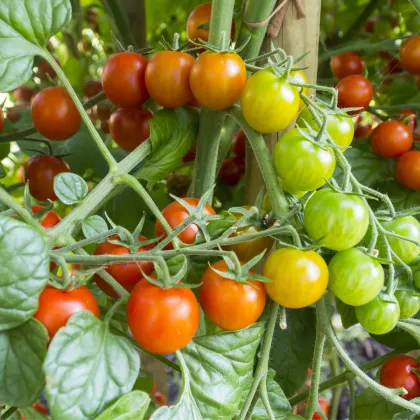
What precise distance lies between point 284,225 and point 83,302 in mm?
186

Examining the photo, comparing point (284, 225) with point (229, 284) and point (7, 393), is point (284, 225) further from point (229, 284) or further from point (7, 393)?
point (7, 393)

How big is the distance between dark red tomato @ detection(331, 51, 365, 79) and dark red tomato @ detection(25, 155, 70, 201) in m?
0.52

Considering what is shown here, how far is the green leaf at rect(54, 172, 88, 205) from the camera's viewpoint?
47 centimetres

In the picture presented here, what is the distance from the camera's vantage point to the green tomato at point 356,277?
0.44m

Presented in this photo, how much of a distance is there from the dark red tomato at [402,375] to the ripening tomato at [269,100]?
0.36 metres

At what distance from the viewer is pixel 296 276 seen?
43cm

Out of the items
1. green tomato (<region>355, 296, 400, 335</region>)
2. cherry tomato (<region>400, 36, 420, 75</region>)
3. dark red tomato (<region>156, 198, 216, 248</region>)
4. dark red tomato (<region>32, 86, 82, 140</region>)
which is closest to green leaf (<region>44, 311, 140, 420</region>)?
dark red tomato (<region>156, 198, 216, 248</region>)

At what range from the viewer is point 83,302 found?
16.1 inches

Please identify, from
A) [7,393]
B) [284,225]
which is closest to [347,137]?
[284,225]

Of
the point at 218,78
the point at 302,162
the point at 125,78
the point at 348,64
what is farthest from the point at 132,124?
the point at 348,64

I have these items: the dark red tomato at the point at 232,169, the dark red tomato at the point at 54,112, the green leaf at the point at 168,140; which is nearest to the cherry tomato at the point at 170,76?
the green leaf at the point at 168,140

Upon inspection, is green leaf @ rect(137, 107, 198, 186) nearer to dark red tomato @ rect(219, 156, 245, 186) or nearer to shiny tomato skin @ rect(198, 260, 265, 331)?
shiny tomato skin @ rect(198, 260, 265, 331)

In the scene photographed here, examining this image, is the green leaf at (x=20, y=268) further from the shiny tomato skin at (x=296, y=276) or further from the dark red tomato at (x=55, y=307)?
the shiny tomato skin at (x=296, y=276)

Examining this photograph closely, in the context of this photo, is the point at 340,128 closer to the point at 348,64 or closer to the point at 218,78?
the point at 218,78
